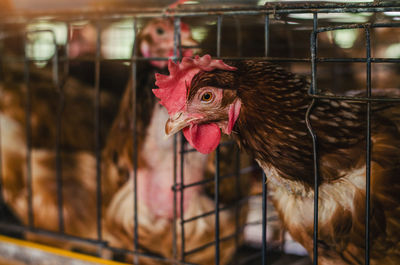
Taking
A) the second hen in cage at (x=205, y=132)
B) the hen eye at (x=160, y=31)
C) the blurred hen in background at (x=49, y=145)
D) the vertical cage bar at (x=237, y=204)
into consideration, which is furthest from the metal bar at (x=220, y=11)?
the vertical cage bar at (x=237, y=204)

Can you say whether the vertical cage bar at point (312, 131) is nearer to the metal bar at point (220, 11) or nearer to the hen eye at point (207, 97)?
the metal bar at point (220, 11)

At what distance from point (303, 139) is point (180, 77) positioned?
0.28 m

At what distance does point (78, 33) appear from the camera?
136 cm

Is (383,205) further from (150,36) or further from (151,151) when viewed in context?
(150,36)

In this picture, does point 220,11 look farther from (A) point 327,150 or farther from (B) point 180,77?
(A) point 327,150

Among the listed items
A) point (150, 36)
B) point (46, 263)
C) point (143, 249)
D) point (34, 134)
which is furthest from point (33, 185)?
point (150, 36)

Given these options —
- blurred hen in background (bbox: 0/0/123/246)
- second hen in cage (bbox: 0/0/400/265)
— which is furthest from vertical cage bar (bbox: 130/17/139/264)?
blurred hen in background (bbox: 0/0/123/246)

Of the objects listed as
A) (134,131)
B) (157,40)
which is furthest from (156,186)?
(157,40)

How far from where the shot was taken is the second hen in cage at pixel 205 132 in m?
0.88

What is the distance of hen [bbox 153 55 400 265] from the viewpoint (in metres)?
0.87

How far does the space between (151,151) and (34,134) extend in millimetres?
506

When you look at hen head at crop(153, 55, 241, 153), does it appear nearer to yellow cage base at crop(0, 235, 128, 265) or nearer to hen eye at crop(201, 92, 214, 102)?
hen eye at crop(201, 92, 214, 102)

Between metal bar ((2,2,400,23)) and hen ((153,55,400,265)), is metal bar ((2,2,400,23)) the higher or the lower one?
the higher one

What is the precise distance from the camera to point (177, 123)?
0.85 m
